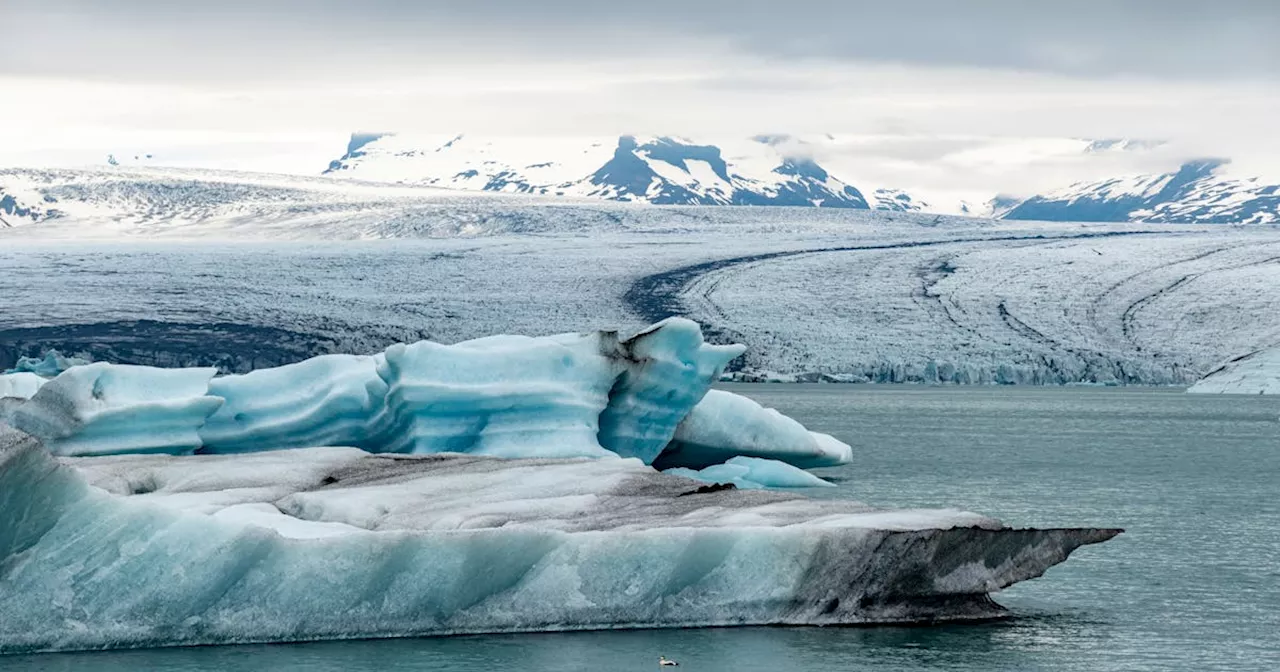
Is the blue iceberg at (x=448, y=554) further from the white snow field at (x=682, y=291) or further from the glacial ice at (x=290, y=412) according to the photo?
the white snow field at (x=682, y=291)

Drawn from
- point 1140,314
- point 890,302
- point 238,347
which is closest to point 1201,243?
point 1140,314

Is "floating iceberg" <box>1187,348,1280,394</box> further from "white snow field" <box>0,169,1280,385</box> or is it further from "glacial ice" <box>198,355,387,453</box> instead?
"glacial ice" <box>198,355,387,453</box>

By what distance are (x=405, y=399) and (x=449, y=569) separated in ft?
21.0

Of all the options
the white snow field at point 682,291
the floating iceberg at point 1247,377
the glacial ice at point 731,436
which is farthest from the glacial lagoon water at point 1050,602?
the white snow field at point 682,291

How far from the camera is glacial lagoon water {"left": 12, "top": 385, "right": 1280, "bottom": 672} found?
890cm

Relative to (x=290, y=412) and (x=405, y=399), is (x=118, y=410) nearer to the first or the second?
(x=290, y=412)

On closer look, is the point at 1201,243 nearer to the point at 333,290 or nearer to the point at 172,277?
the point at 333,290

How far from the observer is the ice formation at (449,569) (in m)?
9.14

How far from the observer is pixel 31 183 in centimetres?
8394

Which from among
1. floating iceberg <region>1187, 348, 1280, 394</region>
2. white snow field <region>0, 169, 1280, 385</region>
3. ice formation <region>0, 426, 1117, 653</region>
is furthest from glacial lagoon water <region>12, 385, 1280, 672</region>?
white snow field <region>0, 169, 1280, 385</region>

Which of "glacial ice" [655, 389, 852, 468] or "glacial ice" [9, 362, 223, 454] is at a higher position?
"glacial ice" [9, 362, 223, 454]

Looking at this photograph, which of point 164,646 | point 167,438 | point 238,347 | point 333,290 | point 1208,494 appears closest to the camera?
point 164,646

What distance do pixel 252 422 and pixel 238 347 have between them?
37.2m

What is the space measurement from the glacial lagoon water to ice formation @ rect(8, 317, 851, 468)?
9.41ft
